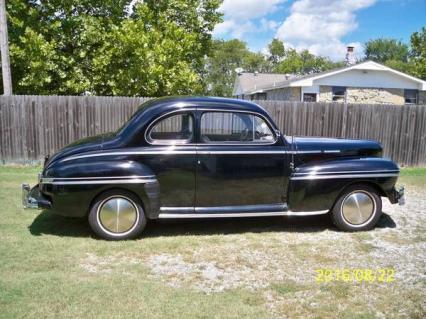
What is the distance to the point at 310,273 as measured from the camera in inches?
186

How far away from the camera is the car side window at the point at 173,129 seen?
223 inches

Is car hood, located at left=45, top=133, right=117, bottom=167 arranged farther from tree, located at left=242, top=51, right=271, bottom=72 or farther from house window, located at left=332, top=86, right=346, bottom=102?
tree, located at left=242, top=51, right=271, bottom=72

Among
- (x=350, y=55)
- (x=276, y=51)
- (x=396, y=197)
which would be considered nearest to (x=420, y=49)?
(x=350, y=55)

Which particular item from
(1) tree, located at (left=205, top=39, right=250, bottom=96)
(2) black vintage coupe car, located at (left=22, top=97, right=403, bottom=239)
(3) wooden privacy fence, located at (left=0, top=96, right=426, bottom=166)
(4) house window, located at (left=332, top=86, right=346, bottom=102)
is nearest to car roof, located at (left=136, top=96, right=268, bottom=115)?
(2) black vintage coupe car, located at (left=22, top=97, right=403, bottom=239)

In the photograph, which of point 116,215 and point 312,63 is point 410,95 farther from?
point 312,63

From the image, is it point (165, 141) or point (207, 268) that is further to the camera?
point (165, 141)

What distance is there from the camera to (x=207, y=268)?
480 centimetres

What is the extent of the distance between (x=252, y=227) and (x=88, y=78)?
1064cm

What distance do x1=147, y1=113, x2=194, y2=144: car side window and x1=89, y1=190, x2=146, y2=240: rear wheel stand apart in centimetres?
85

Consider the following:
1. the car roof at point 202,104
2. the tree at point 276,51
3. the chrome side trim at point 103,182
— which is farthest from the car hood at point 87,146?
the tree at point 276,51

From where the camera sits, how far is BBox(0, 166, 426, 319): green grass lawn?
3.87 meters

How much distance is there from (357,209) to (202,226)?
7.59 ft

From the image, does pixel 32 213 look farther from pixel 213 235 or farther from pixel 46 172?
pixel 213 235

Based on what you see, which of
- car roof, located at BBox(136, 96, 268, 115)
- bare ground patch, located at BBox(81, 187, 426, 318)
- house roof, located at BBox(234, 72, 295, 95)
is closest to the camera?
bare ground patch, located at BBox(81, 187, 426, 318)
